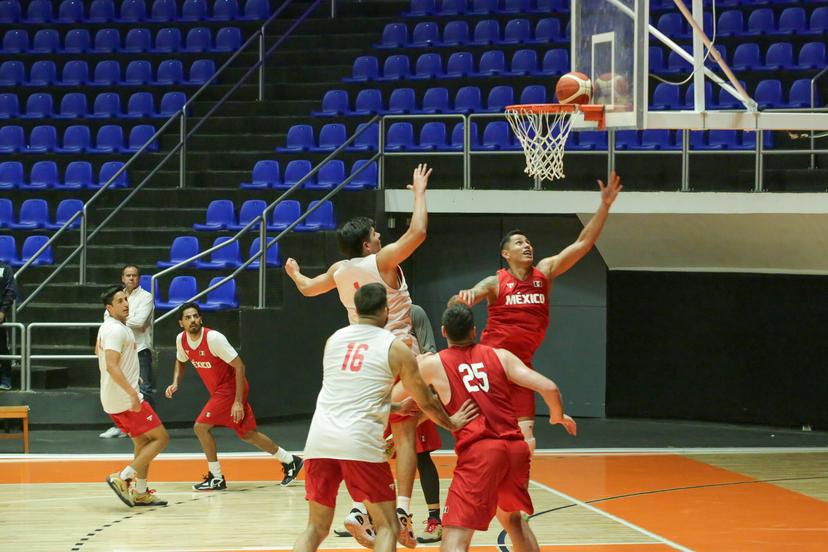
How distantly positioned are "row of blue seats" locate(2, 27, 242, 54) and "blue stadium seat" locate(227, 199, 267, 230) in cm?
408

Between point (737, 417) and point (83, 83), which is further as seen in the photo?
point (83, 83)

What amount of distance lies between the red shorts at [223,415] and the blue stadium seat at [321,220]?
188 inches

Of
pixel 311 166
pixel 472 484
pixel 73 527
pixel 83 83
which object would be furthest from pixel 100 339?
pixel 83 83

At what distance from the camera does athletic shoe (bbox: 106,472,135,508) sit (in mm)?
9266

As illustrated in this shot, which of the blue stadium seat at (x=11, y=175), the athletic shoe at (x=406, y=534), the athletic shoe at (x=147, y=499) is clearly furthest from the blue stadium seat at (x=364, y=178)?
the athletic shoe at (x=406, y=534)

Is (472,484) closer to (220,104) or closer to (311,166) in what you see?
(311,166)

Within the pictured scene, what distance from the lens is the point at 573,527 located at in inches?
346

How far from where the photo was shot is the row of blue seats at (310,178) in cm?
1527

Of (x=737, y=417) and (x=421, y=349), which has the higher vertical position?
(x=421, y=349)

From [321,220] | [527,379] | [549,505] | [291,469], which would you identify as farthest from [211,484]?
[321,220]

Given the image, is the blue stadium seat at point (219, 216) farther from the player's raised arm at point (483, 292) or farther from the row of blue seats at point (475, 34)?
the player's raised arm at point (483, 292)

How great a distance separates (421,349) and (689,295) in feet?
23.0

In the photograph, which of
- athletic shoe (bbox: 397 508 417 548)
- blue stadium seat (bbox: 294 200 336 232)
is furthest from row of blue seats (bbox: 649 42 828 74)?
athletic shoe (bbox: 397 508 417 548)

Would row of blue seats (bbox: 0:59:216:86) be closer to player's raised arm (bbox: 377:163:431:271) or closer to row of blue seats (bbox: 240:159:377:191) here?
row of blue seats (bbox: 240:159:377:191)
